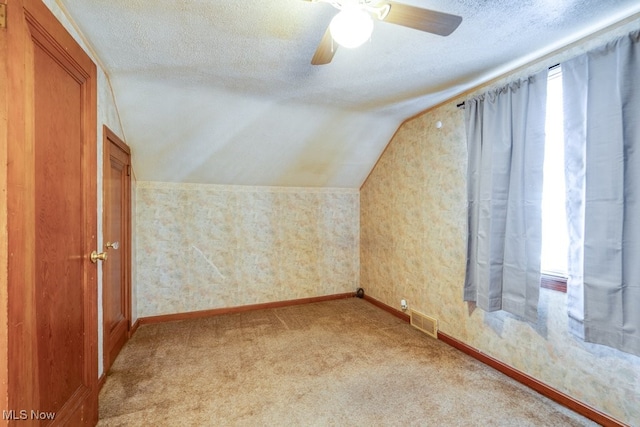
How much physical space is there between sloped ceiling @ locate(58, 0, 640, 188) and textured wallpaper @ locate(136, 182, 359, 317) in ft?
0.90

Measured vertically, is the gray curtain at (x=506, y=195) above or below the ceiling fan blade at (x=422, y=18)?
below

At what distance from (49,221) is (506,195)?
8.92 ft

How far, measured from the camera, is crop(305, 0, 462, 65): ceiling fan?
115 centimetres

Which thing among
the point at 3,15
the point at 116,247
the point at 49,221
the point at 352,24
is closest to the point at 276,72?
the point at 352,24

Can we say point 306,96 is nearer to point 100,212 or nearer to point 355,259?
point 100,212

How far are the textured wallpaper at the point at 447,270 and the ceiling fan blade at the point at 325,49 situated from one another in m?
1.56

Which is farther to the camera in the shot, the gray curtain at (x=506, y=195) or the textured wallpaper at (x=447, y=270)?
the gray curtain at (x=506, y=195)

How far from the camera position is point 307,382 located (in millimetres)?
2061

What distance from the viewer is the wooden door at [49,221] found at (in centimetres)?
100

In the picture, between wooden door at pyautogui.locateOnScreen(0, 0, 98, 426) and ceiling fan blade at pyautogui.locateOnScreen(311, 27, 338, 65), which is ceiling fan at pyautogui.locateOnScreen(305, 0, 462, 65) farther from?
wooden door at pyautogui.locateOnScreen(0, 0, 98, 426)

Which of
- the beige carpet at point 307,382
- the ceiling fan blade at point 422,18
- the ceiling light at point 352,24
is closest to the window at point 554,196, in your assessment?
the beige carpet at point 307,382

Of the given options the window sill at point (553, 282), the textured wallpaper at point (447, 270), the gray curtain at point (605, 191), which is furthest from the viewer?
the window sill at point (553, 282)

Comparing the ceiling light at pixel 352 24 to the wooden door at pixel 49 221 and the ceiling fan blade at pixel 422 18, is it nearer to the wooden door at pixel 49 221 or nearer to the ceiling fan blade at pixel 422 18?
the ceiling fan blade at pixel 422 18

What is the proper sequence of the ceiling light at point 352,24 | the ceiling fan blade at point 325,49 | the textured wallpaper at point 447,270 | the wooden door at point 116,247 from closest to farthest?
the ceiling light at point 352,24, the ceiling fan blade at point 325,49, the textured wallpaper at point 447,270, the wooden door at point 116,247
